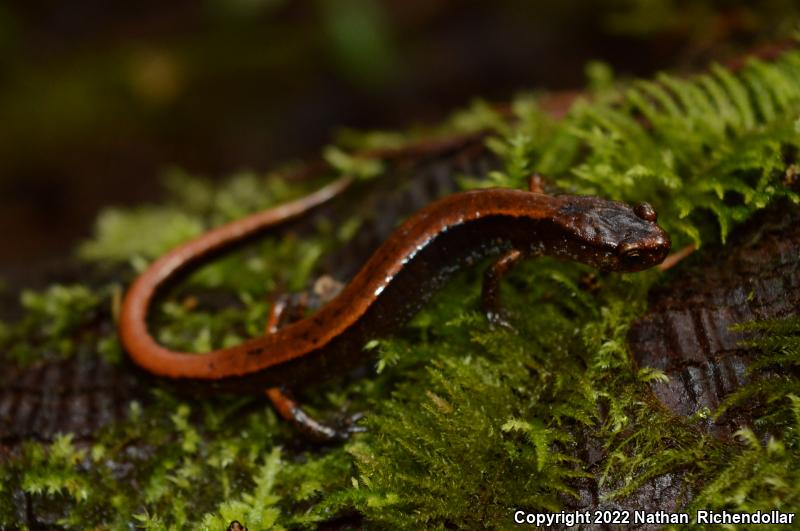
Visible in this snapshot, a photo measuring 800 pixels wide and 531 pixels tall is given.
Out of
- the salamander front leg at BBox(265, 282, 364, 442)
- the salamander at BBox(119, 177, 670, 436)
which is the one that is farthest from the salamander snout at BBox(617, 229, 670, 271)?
the salamander front leg at BBox(265, 282, 364, 442)

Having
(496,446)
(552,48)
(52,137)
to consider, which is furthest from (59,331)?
(552,48)

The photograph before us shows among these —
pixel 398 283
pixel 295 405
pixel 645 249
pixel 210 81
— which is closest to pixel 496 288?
pixel 398 283

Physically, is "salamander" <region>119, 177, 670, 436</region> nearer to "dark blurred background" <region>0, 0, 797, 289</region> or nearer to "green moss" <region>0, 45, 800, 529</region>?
"green moss" <region>0, 45, 800, 529</region>

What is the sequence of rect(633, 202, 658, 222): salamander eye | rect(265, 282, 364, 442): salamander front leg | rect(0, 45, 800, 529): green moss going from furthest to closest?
rect(265, 282, 364, 442): salamander front leg
rect(633, 202, 658, 222): salamander eye
rect(0, 45, 800, 529): green moss

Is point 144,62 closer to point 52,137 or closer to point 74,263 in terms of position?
point 52,137
